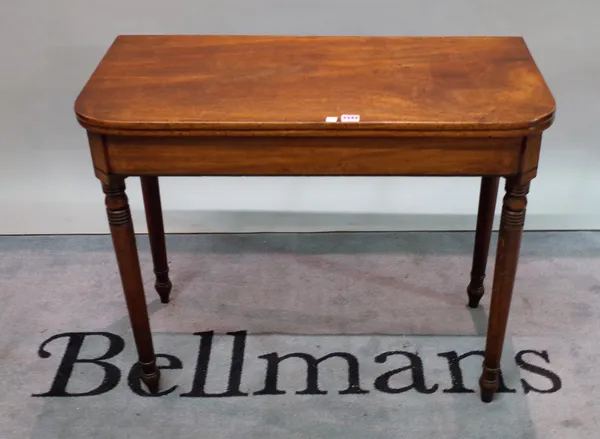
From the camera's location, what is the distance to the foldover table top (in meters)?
1.28

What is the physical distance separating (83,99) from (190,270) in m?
0.85

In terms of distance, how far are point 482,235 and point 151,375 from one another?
2.78ft

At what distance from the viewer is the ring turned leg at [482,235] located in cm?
170

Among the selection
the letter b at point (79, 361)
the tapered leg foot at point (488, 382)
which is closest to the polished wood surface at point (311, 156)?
the tapered leg foot at point (488, 382)

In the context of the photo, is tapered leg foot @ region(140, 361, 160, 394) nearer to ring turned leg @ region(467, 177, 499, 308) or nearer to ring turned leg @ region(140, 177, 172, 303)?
ring turned leg @ region(140, 177, 172, 303)

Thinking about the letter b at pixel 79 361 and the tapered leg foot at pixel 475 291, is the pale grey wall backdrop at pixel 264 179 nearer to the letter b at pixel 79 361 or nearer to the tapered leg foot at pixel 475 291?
the tapered leg foot at pixel 475 291

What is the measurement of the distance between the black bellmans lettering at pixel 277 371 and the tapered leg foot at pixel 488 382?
0.05 m

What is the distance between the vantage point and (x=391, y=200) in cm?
230

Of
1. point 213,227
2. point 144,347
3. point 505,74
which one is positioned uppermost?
point 505,74

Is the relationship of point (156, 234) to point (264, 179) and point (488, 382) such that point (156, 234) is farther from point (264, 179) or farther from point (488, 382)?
point (488, 382)

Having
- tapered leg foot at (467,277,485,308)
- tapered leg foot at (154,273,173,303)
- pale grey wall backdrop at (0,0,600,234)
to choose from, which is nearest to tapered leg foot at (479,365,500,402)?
tapered leg foot at (467,277,485,308)

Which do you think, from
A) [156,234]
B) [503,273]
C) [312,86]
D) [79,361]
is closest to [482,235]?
[503,273]

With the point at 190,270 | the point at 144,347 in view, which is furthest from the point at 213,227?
the point at 144,347

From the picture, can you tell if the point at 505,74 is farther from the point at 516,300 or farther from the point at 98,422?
the point at 98,422
